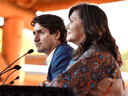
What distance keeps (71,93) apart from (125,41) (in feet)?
8.16

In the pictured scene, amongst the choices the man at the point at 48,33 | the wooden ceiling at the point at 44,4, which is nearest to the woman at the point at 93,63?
the man at the point at 48,33

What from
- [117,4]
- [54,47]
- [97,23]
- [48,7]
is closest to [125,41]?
[117,4]

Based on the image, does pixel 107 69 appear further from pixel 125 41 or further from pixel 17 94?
pixel 125 41

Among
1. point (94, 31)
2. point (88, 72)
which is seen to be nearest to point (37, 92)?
point (88, 72)

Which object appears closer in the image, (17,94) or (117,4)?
(17,94)

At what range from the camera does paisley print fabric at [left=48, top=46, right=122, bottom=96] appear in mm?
652

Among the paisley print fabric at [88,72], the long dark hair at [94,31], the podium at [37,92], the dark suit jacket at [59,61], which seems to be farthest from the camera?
the dark suit jacket at [59,61]

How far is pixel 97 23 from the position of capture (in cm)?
85

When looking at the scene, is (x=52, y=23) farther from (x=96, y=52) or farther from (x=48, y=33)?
(x=96, y=52)

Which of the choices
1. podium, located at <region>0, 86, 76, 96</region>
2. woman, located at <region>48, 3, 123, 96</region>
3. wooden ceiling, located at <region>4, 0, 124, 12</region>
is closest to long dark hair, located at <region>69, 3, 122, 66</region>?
woman, located at <region>48, 3, 123, 96</region>

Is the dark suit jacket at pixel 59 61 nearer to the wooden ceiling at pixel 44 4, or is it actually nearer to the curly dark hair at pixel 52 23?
the curly dark hair at pixel 52 23

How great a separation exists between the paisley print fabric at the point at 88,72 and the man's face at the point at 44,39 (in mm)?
700

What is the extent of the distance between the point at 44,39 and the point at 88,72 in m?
0.79

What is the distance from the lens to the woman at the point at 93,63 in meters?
0.66
